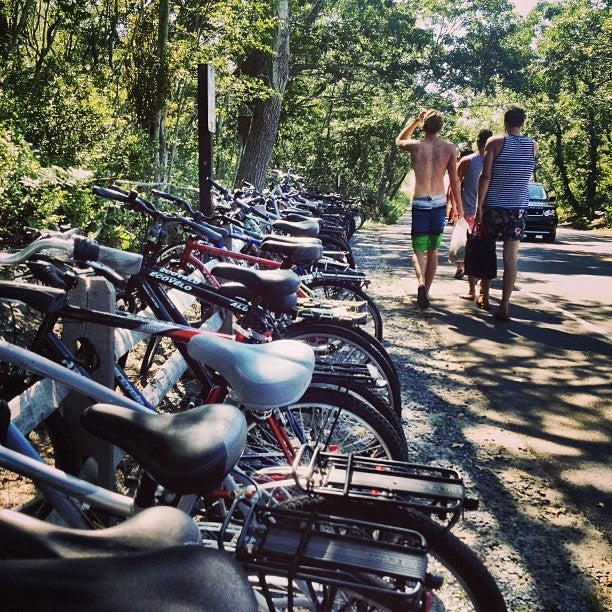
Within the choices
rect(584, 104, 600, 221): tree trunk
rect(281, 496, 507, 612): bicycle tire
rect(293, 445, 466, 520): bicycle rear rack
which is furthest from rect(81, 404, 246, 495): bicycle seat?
rect(584, 104, 600, 221): tree trunk

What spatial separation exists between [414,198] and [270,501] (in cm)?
572

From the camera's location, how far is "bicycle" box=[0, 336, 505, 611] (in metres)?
1.31

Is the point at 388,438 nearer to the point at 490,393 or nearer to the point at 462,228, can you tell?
the point at 490,393

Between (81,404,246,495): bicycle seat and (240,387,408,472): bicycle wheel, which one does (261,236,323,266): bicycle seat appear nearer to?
(240,387,408,472): bicycle wheel

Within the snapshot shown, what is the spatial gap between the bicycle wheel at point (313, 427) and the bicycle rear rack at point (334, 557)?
0.89m

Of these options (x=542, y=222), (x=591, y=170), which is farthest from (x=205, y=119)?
(x=591, y=170)

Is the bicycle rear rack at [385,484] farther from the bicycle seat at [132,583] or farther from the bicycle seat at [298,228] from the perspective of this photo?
the bicycle seat at [298,228]

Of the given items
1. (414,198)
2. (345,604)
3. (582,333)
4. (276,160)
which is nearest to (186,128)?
(414,198)

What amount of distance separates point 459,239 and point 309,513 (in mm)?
6881

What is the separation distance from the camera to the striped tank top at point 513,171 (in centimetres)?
648

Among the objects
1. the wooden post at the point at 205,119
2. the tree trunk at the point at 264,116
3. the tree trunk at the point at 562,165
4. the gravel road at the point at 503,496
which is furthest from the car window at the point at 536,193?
the wooden post at the point at 205,119

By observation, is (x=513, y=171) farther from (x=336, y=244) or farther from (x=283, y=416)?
(x=283, y=416)

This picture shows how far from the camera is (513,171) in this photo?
A: 6.51 metres

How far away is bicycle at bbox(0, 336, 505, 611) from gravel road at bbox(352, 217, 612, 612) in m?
0.98
